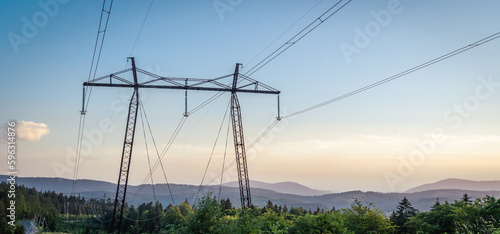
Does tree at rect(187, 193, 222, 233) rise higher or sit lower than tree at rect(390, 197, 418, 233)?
higher

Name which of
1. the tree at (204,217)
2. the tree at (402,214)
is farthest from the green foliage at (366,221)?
the tree at (402,214)

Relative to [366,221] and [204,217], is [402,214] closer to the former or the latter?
[366,221]

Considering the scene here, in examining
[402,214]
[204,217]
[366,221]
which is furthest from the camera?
[402,214]

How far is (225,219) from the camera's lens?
26.3m

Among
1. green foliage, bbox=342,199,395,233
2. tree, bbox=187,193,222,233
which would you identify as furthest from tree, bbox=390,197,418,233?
tree, bbox=187,193,222,233

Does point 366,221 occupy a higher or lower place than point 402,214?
higher

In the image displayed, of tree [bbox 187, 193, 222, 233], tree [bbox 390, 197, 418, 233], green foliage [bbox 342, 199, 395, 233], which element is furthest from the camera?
tree [bbox 390, 197, 418, 233]

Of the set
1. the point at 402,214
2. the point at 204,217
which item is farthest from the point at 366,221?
the point at 402,214

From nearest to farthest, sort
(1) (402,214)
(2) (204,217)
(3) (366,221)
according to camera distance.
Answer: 1. (2) (204,217)
2. (3) (366,221)
3. (1) (402,214)

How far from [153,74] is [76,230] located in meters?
166

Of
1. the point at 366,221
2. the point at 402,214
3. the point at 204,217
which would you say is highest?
the point at 204,217

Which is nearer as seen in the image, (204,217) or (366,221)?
(204,217)

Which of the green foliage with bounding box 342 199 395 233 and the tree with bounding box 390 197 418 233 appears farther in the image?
the tree with bounding box 390 197 418 233

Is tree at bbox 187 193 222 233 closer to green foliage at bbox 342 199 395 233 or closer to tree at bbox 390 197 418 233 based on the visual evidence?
green foliage at bbox 342 199 395 233
